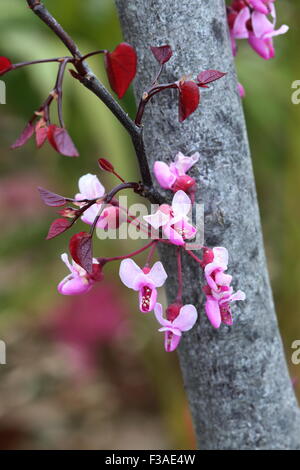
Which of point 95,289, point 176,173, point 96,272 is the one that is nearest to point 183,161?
point 176,173

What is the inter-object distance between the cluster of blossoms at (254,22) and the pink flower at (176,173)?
14 cm

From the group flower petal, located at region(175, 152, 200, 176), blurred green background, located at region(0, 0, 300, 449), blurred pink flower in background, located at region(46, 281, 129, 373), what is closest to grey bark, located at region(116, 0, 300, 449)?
flower petal, located at region(175, 152, 200, 176)

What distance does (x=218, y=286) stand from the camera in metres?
0.46

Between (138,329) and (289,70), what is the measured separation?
0.77 metres

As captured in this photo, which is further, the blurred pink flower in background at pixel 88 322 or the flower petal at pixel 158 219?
the blurred pink flower in background at pixel 88 322

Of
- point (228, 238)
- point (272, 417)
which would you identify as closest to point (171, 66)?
point (228, 238)

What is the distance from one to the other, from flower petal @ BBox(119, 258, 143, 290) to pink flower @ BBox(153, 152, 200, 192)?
0.23ft

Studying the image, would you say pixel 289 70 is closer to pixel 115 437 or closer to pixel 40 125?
pixel 115 437

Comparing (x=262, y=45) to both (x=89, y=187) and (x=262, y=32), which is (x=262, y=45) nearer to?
(x=262, y=32)

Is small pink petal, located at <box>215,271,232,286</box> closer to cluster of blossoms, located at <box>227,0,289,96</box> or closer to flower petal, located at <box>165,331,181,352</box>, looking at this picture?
flower petal, located at <box>165,331,181,352</box>

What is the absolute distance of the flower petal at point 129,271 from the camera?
1.49 feet

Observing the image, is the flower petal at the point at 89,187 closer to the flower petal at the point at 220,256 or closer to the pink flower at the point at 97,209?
the pink flower at the point at 97,209

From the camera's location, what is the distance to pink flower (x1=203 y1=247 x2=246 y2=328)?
454 millimetres

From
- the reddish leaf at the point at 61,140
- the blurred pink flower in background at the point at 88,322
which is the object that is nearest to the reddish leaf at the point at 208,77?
the reddish leaf at the point at 61,140
